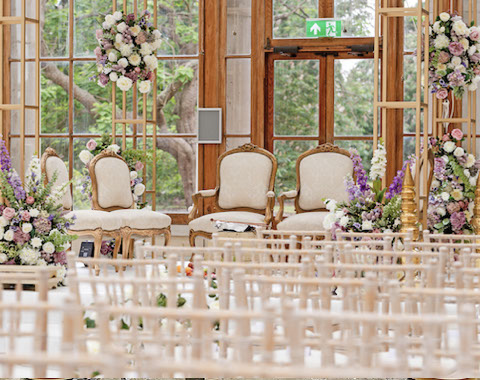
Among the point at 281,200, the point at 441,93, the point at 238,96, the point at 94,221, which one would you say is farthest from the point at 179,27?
the point at 441,93

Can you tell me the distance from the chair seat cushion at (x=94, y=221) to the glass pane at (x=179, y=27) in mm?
2642

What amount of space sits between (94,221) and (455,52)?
3242mm

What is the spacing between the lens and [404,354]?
1619 mm

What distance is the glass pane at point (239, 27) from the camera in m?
8.34

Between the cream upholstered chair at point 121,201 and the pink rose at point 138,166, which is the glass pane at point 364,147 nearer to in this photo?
the pink rose at point 138,166

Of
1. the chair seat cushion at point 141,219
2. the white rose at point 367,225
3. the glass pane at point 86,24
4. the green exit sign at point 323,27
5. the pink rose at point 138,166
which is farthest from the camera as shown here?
the glass pane at point 86,24

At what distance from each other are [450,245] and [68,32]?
6536 millimetres

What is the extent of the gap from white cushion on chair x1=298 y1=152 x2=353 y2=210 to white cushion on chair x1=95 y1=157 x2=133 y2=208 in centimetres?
157

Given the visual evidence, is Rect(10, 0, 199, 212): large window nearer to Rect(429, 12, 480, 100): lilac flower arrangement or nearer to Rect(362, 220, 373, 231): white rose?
Rect(429, 12, 480, 100): lilac flower arrangement

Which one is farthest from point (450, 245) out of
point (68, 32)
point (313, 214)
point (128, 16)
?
point (68, 32)

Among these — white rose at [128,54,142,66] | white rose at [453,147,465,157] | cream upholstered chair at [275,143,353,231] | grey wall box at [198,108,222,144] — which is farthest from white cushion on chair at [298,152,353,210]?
white rose at [128,54,142,66]

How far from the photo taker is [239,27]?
27.4ft

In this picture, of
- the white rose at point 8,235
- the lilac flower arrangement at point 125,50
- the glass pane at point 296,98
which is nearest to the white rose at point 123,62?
the lilac flower arrangement at point 125,50

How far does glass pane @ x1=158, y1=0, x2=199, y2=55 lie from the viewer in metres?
8.48
